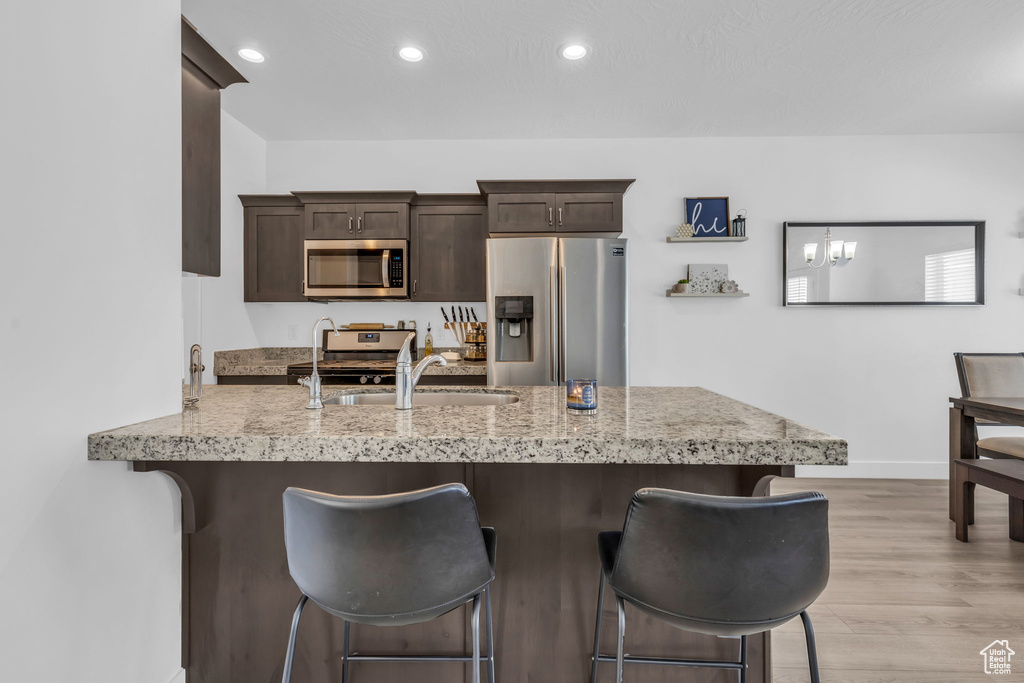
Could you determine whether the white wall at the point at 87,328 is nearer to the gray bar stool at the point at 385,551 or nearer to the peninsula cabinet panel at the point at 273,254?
the gray bar stool at the point at 385,551

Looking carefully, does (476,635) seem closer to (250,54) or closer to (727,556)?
(727,556)

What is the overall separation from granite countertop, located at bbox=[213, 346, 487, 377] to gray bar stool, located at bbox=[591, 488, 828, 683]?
2.43 m

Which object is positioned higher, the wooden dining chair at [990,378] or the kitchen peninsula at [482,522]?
the wooden dining chair at [990,378]

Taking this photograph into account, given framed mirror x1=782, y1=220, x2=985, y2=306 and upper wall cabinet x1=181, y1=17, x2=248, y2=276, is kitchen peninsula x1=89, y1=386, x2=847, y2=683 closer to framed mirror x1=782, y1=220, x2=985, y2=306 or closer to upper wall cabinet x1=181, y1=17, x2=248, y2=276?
upper wall cabinet x1=181, y1=17, x2=248, y2=276

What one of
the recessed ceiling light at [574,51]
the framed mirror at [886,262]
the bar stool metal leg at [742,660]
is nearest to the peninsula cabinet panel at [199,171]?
the recessed ceiling light at [574,51]

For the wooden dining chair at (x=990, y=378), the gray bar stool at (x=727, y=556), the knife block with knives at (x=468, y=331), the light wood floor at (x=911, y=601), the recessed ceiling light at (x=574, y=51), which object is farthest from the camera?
the knife block with knives at (x=468, y=331)

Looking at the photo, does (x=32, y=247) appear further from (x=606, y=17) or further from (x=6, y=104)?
(x=606, y=17)

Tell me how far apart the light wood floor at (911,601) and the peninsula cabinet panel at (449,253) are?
2.62 metres

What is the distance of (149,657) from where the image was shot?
4.46 feet

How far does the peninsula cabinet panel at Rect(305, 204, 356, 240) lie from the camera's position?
3.56 m

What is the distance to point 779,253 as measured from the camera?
12.6 ft

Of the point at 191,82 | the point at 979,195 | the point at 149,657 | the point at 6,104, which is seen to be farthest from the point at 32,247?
the point at 979,195

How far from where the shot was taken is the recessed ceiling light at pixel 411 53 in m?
2.61

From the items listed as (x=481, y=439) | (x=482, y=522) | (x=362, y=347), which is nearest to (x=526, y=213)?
(x=362, y=347)
